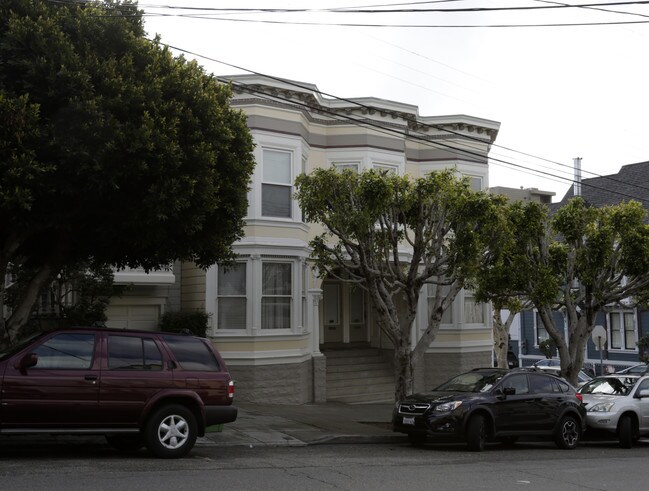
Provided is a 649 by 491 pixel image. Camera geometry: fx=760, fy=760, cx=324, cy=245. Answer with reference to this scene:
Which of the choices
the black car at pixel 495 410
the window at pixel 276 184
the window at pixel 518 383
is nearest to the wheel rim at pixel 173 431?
the black car at pixel 495 410

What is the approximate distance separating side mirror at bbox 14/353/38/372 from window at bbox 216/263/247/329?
1034cm

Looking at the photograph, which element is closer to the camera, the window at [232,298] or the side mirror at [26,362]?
the side mirror at [26,362]

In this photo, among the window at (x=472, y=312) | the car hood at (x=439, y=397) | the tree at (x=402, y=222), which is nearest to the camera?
the car hood at (x=439, y=397)

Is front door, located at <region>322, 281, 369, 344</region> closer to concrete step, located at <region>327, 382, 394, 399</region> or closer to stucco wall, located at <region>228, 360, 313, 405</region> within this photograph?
concrete step, located at <region>327, 382, 394, 399</region>

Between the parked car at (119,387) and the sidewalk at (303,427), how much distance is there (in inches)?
78.5

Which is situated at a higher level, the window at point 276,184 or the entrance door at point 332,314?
the window at point 276,184

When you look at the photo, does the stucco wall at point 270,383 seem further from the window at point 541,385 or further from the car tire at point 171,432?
the car tire at point 171,432

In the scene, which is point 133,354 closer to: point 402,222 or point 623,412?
point 402,222

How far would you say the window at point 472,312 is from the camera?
25.0 meters

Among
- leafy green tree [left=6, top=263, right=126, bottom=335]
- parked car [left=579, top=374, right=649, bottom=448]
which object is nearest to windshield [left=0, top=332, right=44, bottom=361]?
leafy green tree [left=6, top=263, right=126, bottom=335]

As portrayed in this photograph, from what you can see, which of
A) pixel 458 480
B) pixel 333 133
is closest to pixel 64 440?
pixel 458 480

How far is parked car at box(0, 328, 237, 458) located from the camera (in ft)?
32.5

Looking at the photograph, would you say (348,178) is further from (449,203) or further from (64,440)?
(64,440)

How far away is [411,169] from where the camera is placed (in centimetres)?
2488
